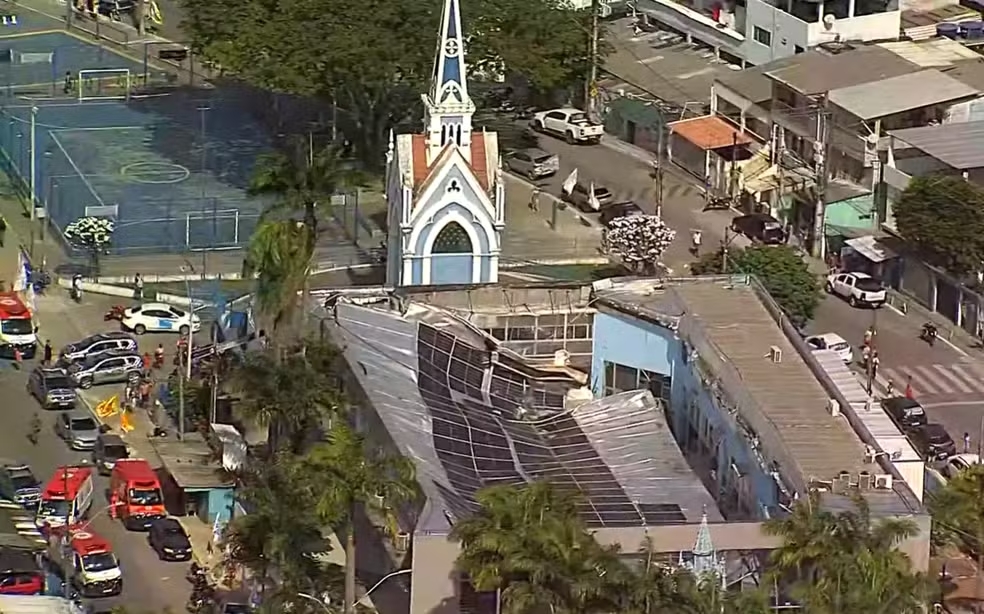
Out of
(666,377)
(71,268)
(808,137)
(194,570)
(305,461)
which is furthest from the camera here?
(808,137)

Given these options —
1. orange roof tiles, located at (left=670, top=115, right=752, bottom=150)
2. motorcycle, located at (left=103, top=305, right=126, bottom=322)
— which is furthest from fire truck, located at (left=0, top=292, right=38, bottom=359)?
orange roof tiles, located at (left=670, top=115, right=752, bottom=150)

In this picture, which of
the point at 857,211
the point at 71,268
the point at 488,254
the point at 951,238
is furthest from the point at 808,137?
the point at 71,268

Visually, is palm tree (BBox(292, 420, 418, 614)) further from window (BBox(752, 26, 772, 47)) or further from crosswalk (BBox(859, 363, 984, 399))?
window (BBox(752, 26, 772, 47))

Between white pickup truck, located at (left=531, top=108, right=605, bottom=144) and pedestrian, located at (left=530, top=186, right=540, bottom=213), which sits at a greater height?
white pickup truck, located at (left=531, top=108, right=605, bottom=144)

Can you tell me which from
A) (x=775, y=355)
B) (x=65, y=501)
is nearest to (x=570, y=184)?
(x=775, y=355)

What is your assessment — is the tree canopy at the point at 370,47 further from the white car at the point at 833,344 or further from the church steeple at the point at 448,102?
the white car at the point at 833,344

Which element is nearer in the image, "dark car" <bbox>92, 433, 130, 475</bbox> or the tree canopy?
"dark car" <bbox>92, 433, 130, 475</bbox>

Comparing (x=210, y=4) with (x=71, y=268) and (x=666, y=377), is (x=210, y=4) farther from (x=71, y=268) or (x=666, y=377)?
(x=666, y=377)
